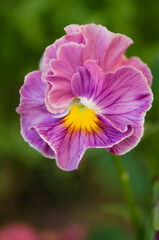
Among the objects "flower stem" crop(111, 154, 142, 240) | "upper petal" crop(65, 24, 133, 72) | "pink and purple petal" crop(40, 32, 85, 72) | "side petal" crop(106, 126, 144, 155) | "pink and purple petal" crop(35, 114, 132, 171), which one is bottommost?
"flower stem" crop(111, 154, 142, 240)

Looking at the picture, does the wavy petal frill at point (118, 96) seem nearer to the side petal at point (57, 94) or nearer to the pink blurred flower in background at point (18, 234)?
the side petal at point (57, 94)

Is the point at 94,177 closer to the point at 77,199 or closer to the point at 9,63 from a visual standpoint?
the point at 77,199

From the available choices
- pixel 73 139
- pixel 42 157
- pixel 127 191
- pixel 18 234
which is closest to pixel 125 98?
pixel 73 139

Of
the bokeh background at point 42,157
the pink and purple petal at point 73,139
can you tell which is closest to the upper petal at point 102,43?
the pink and purple petal at point 73,139

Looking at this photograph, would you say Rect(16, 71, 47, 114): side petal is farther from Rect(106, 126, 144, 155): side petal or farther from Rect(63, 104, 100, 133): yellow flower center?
Rect(106, 126, 144, 155): side petal

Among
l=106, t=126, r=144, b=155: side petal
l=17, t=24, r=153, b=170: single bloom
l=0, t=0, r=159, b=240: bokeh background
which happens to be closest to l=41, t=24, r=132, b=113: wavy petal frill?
l=17, t=24, r=153, b=170: single bloom

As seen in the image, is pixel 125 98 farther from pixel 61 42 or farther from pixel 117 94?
pixel 61 42
